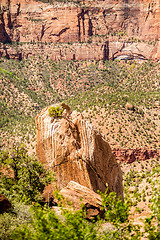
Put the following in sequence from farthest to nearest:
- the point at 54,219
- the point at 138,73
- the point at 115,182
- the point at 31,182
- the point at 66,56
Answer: the point at 66,56, the point at 138,73, the point at 115,182, the point at 31,182, the point at 54,219

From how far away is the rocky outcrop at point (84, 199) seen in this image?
19.9 meters

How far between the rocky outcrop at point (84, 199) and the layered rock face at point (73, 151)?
2.24 m

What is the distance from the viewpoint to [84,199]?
2012 centimetres

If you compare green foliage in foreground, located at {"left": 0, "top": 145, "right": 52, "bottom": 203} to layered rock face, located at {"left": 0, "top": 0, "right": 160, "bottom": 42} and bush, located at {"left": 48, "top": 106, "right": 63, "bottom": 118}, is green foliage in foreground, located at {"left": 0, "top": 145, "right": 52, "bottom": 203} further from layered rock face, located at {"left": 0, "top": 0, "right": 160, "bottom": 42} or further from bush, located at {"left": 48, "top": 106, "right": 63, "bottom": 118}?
layered rock face, located at {"left": 0, "top": 0, "right": 160, "bottom": 42}

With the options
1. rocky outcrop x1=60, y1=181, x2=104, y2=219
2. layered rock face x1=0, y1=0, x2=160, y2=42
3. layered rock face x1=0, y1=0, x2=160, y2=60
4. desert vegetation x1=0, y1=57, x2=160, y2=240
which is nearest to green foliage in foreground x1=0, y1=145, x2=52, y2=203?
desert vegetation x1=0, y1=57, x2=160, y2=240

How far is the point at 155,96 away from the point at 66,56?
51.1 meters

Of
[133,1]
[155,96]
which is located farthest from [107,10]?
[155,96]

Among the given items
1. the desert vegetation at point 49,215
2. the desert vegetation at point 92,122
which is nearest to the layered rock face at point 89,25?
the desert vegetation at point 92,122

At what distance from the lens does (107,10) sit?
405ft

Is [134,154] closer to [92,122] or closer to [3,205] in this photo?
[92,122]

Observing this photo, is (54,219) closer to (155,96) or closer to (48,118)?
(48,118)

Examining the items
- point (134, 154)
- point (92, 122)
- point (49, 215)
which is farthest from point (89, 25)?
point (49, 215)

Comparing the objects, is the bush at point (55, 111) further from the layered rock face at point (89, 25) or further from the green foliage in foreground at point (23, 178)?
the layered rock face at point (89, 25)

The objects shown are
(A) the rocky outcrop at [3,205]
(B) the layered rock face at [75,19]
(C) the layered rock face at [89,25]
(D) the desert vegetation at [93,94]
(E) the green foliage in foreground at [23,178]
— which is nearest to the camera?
(A) the rocky outcrop at [3,205]
